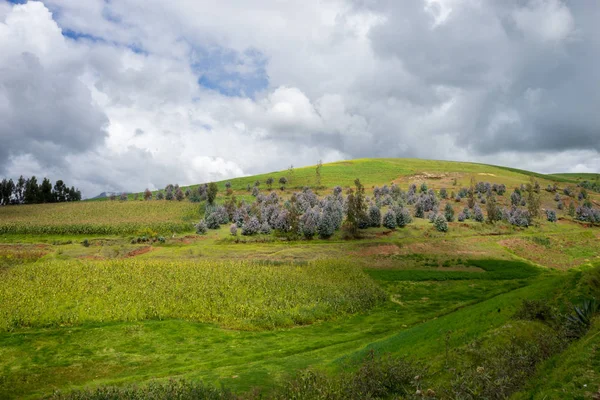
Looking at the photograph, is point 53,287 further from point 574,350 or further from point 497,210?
point 497,210

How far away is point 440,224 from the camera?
3701 inches

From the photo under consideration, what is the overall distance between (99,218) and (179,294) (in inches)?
3758

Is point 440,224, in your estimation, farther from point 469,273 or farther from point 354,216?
point 469,273

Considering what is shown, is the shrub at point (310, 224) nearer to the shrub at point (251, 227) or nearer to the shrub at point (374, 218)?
the shrub at point (251, 227)

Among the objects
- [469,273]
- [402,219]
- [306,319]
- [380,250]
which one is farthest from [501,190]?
[306,319]

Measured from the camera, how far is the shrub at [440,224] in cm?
9325

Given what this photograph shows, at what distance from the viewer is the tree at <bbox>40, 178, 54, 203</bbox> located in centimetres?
16050

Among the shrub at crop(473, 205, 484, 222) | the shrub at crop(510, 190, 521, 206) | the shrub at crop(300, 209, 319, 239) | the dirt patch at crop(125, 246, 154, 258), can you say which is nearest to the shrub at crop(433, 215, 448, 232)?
the shrub at crop(473, 205, 484, 222)

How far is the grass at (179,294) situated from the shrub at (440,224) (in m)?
48.0

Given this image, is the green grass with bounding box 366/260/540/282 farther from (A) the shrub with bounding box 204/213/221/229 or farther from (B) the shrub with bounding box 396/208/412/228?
(A) the shrub with bounding box 204/213/221/229

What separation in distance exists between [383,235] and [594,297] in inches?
2944

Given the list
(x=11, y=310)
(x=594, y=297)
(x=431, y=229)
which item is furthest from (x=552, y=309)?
(x=431, y=229)

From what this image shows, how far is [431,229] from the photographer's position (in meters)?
95.2

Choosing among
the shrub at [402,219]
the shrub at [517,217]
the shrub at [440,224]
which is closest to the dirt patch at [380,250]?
the shrub at [402,219]
